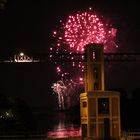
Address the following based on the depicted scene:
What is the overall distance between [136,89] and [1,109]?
25645 mm

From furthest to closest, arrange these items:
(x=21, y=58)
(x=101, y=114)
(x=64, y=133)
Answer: (x=64, y=133), (x=21, y=58), (x=101, y=114)

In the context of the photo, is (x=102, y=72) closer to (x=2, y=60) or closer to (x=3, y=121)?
(x=2, y=60)

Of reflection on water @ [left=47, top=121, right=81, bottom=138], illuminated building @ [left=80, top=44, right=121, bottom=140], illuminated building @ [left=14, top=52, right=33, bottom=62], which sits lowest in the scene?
reflection on water @ [left=47, top=121, right=81, bottom=138]

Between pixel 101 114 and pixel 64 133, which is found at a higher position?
pixel 101 114

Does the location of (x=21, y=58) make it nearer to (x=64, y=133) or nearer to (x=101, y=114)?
(x=101, y=114)

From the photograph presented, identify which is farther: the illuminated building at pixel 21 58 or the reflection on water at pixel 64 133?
the illuminated building at pixel 21 58

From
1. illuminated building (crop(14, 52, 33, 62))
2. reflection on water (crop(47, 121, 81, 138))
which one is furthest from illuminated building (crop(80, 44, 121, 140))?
illuminated building (crop(14, 52, 33, 62))

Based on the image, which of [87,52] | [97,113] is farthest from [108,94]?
[87,52]

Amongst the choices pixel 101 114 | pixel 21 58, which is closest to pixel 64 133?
pixel 21 58

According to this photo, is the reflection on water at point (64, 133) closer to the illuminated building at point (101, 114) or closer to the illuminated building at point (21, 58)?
the illuminated building at point (101, 114)

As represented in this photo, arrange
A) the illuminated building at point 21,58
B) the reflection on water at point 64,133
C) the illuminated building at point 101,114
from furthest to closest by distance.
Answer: the illuminated building at point 21,58 → the reflection on water at point 64,133 → the illuminated building at point 101,114

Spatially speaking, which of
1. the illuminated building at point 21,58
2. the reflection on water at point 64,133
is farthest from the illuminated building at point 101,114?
the illuminated building at point 21,58

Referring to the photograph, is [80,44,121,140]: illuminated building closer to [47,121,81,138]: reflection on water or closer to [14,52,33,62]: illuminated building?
[47,121,81,138]: reflection on water

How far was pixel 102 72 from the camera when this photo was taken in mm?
40906
